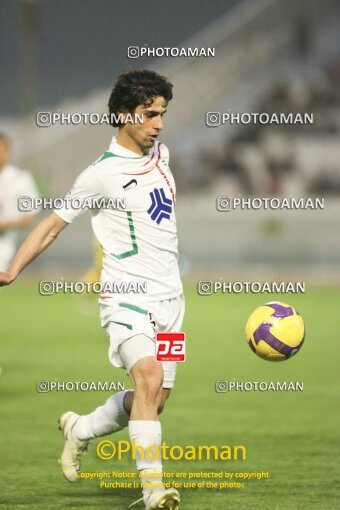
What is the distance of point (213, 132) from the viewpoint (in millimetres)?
30938

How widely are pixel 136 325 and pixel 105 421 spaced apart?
0.75 metres

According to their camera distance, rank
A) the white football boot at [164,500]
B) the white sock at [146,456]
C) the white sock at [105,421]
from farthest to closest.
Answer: the white sock at [105,421], the white sock at [146,456], the white football boot at [164,500]

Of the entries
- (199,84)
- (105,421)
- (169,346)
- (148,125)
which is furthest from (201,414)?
(199,84)

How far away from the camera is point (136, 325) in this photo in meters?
5.15

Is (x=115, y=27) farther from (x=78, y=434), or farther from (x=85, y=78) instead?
(x=78, y=434)

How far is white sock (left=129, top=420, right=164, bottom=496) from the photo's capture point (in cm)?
495

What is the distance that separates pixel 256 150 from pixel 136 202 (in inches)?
974

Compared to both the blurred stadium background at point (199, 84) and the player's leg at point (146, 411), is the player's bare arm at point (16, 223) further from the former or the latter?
the blurred stadium background at point (199, 84)

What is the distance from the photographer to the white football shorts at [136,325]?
5105mm

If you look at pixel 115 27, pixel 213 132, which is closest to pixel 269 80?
pixel 213 132

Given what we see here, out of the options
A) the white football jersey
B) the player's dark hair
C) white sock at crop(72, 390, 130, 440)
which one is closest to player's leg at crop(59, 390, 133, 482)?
white sock at crop(72, 390, 130, 440)

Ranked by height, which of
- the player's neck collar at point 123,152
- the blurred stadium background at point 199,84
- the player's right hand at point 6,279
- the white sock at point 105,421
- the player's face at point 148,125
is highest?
the blurred stadium background at point 199,84

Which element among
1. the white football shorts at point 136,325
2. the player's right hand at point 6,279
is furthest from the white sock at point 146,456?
the player's right hand at point 6,279

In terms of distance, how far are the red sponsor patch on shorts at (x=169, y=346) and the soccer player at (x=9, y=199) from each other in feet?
17.8
